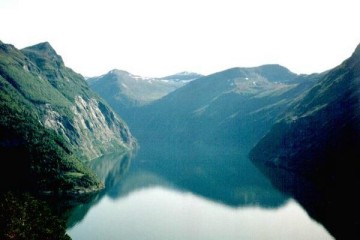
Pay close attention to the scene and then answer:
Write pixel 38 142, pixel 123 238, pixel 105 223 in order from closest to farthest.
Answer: pixel 123 238 → pixel 105 223 → pixel 38 142

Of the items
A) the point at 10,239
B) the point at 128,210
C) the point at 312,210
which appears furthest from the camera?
the point at 128,210

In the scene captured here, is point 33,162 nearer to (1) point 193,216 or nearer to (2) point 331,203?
(1) point 193,216

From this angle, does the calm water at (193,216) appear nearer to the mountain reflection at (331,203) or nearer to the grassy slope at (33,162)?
the mountain reflection at (331,203)

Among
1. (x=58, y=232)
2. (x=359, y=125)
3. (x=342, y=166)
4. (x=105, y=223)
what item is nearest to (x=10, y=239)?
(x=58, y=232)

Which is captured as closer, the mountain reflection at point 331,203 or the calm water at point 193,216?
the mountain reflection at point 331,203

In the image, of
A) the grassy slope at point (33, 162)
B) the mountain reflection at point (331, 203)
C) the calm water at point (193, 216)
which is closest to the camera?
the mountain reflection at point (331, 203)

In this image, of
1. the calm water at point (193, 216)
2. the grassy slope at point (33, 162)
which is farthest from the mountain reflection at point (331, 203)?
the grassy slope at point (33, 162)

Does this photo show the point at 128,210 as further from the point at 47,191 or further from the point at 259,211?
the point at 259,211

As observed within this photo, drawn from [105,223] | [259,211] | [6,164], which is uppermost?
[6,164]

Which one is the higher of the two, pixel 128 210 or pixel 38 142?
pixel 38 142

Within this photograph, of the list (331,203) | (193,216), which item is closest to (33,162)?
(193,216)

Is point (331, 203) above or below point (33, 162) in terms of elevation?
below
